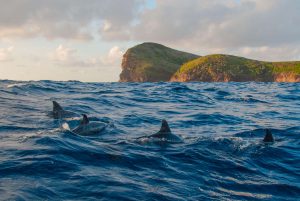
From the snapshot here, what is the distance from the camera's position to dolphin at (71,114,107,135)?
16.1 meters

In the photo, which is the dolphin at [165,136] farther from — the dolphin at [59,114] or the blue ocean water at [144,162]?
the dolphin at [59,114]

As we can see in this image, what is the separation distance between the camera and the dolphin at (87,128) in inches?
633

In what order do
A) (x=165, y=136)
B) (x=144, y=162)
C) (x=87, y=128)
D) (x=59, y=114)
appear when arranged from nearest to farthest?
(x=144, y=162) → (x=165, y=136) → (x=87, y=128) → (x=59, y=114)

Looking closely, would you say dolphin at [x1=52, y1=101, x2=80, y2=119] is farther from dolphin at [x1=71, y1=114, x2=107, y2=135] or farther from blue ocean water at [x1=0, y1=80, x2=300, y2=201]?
dolphin at [x1=71, y1=114, x2=107, y2=135]

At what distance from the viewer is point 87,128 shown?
16.4 m

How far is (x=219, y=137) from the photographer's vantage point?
16312 mm

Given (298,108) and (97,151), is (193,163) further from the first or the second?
(298,108)

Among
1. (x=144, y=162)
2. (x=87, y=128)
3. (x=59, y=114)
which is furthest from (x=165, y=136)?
(x=59, y=114)

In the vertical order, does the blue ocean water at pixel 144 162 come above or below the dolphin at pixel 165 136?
below

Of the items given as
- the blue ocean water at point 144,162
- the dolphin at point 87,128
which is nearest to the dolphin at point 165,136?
the blue ocean water at point 144,162

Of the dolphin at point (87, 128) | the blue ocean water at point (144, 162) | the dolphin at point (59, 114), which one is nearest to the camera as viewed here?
the blue ocean water at point (144, 162)

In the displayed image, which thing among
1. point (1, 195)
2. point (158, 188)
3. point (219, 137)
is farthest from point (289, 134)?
point (1, 195)

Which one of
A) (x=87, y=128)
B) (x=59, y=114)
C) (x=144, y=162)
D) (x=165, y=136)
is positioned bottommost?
(x=144, y=162)

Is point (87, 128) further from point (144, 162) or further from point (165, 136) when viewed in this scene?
point (144, 162)
